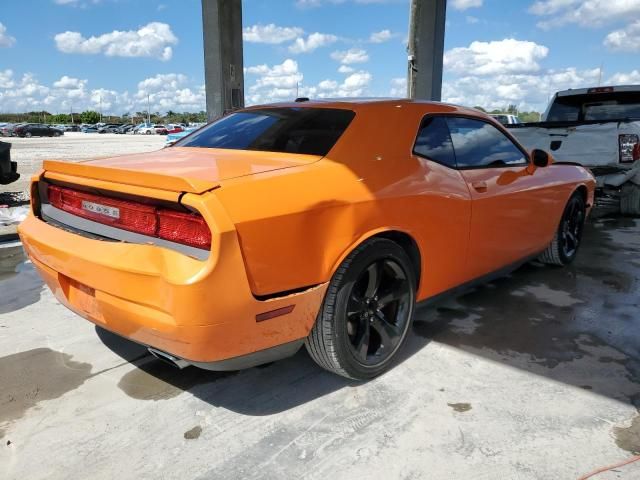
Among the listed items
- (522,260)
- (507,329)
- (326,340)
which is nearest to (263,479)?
(326,340)

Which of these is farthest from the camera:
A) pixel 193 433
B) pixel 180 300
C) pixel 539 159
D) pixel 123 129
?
pixel 123 129

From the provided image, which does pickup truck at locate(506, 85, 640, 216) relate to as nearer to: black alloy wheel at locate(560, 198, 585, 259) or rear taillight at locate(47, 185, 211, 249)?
black alloy wheel at locate(560, 198, 585, 259)

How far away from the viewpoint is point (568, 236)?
5.03 metres

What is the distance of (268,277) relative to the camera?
2.17m

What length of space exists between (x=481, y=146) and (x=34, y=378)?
306 cm

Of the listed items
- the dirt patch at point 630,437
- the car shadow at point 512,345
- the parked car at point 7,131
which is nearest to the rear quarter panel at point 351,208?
the car shadow at point 512,345

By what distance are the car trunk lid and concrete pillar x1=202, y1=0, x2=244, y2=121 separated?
7108mm

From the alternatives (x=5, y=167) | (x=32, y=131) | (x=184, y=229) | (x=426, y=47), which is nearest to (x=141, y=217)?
(x=184, y=229)

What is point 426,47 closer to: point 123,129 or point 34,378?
point 34,378

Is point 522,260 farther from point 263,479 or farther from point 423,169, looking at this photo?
point 263,479

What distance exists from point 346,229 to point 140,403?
1.33 meters

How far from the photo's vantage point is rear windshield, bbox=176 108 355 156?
283 cm

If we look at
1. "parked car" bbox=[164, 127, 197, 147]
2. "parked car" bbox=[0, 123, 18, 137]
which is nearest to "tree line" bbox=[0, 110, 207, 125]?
"parked car" bbox=[0, 123, 18, 137]

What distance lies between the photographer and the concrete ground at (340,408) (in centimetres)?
216
